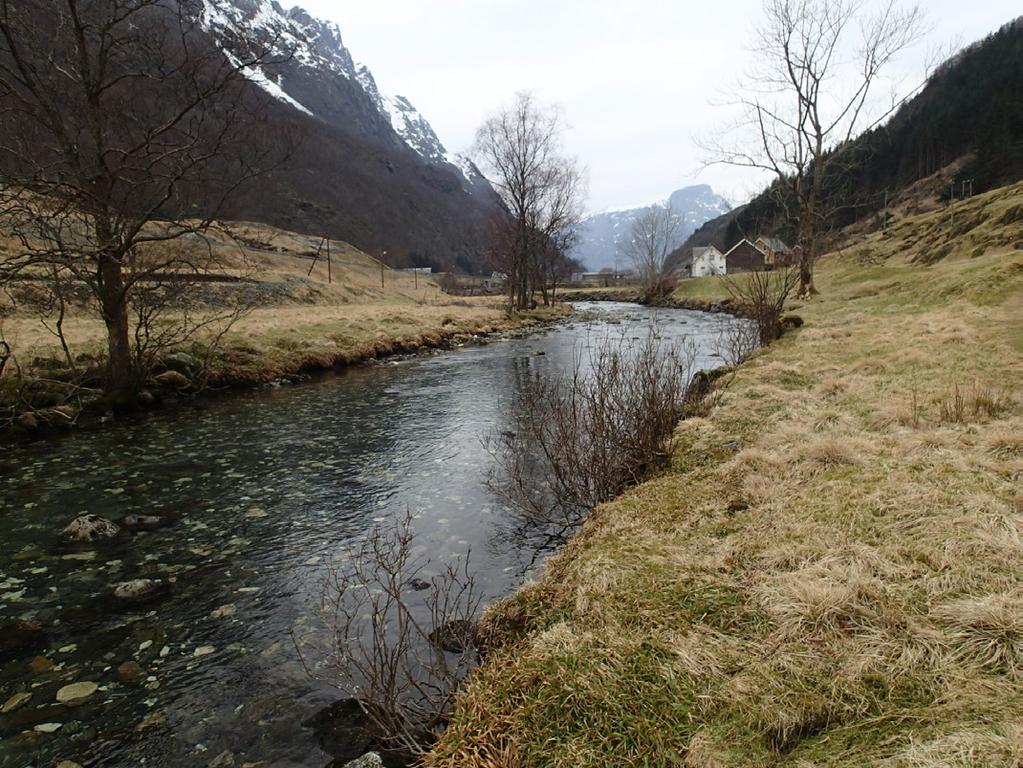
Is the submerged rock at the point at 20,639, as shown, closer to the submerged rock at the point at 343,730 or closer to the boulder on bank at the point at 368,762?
the submerged rock at the point at 343,730

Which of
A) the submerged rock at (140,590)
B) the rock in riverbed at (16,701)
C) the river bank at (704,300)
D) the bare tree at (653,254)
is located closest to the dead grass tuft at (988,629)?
the rock in riverbed at (16,701)

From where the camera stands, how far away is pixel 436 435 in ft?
38.5

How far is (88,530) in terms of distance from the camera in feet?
22.8

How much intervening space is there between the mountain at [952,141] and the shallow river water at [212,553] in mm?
73418

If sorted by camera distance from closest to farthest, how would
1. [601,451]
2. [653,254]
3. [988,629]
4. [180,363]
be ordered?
[988,629] < [601,451] < [180,363] < [653,254]

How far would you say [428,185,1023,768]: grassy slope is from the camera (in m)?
2.70

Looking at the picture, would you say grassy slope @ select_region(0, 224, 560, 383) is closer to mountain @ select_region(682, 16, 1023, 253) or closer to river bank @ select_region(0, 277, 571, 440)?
river bank @ select_region(0, 277, 571, 440)

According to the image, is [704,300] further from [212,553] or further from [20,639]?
[20,639]

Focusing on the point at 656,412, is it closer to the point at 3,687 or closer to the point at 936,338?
the point at 3,687

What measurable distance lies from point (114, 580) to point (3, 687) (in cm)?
168

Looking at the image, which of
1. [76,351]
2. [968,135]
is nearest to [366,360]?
[76,351]

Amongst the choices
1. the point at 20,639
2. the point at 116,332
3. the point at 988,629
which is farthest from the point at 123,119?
the point at 988,629

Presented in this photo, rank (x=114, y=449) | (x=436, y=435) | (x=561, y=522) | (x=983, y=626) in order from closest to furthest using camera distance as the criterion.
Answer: (x=983, y=626) → (x=561, y=522) → (x=114, y=449) → (x=436, y=435)

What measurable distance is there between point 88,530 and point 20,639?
2.26 meters
